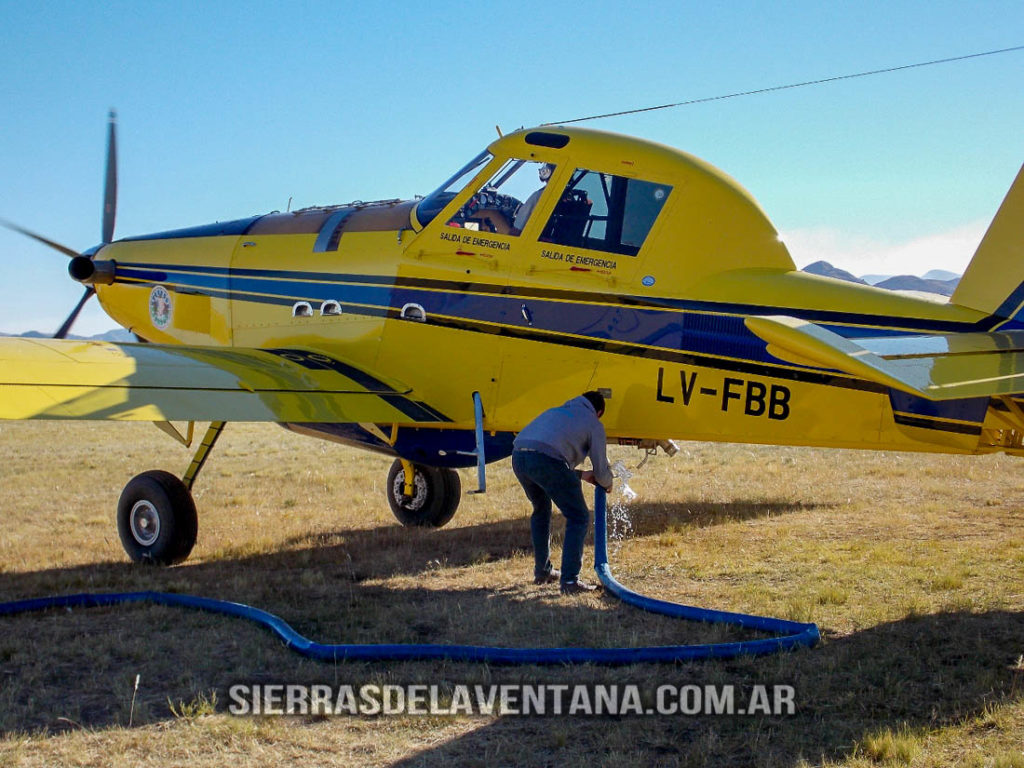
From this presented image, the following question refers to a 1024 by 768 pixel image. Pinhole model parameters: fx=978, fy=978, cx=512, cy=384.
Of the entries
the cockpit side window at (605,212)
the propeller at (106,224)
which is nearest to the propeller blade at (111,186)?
the propeller at (106,224)

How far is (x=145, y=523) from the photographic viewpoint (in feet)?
29.0

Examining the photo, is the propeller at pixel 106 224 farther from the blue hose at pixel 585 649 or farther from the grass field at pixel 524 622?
the blue hose at pixel 585 649

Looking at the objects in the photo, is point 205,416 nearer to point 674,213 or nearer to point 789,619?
point 674,213

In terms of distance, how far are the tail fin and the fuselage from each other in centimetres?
16

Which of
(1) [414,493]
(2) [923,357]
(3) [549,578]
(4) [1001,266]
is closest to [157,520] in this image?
(1) [414,493]

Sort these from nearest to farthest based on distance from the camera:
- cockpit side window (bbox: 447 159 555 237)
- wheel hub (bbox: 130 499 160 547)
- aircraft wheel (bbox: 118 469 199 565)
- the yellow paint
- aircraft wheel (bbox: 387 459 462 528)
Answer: the yellow paint < cockpit side window (bbox: 447 159 555 237) < aircraft wheel (bbox: 118 469 199 565) < wheel hub (bbox: 130 499 160 547) < aircraft wheel (bbox: 387 459 462 528)

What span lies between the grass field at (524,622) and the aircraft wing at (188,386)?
1356mm

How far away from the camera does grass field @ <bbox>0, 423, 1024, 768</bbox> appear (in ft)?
14.4

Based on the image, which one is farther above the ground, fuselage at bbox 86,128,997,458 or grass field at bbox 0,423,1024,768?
fuselage at bbox 86,128,997,458

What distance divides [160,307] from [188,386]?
10.6 ft

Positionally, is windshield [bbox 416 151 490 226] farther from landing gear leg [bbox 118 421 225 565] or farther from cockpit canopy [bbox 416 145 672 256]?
landing gear leg [bbox 118 421 225 565]

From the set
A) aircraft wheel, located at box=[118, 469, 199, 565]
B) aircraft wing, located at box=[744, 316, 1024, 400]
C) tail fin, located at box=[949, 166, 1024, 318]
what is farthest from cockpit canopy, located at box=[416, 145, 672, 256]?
aircraft wheel, located at box=[118, 469, 199, 565]

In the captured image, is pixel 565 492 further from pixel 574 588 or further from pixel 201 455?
pixel 201 455

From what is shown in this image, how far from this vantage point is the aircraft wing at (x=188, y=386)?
7180mm
